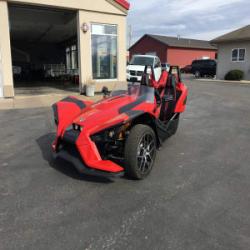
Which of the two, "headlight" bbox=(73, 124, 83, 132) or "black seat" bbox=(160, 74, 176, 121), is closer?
"headlight" bbox=(73, 124, 83, 132)

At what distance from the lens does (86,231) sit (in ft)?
8.12

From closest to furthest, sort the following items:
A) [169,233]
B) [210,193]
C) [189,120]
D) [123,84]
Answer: [169,233] → [210,193] → [123,84] → [189,120]

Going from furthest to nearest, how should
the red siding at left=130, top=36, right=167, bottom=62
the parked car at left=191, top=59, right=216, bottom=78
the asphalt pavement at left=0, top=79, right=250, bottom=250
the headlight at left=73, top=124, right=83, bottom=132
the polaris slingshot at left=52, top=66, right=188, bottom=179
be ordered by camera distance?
the red siding at left=130, top=36, right=167, bottom=62 < the parked car at left=191, top=59, right=216, bottom=78 < the headlight at left=73, top=124, right=83, bottom=132 < the polaris slingshot at left=52, top=66, right=188, bottom=179 < the asphalt pavement at left=0, top=79, right=250, bottom=250

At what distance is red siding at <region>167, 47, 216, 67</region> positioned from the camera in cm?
3706

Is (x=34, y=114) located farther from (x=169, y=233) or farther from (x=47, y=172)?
(x=169, y=233)

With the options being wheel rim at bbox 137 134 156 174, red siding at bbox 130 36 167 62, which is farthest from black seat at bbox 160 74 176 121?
red siding at bbox 130 36 167 62

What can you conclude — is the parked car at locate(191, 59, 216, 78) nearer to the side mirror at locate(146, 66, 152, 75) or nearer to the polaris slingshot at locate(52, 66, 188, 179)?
Answer: the side mirror at locate(146, 66, 152, 75)

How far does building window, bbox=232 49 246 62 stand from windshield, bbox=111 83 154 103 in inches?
808

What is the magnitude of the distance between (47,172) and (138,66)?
13.0m

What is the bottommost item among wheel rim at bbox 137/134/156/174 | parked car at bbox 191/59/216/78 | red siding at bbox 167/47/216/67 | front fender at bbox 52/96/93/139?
wheel rim at bbox 137/134/156/174

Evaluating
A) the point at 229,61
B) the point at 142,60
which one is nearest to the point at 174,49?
the point at 229,61

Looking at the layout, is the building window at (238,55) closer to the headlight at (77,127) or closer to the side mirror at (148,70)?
the side mirror at (148,70)

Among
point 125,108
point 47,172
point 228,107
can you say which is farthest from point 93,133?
point 228,107

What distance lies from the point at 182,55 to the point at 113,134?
122 feet
